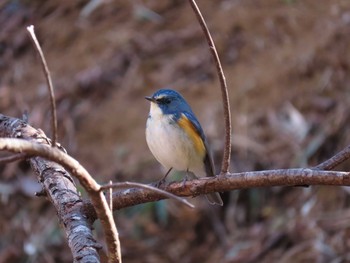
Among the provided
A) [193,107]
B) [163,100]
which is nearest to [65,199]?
[163,100]

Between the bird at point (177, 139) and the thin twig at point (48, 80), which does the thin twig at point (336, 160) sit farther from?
the bird at point (177, 139)

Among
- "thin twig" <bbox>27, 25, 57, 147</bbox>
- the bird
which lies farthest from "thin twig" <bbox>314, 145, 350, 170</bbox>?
the bird

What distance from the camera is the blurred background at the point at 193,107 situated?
5895 millimetres

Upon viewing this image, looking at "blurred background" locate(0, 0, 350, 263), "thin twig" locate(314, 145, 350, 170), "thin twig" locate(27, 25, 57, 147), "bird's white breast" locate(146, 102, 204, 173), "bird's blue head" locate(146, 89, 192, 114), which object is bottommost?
"thin twig" locate(314, 145, 350, 170)

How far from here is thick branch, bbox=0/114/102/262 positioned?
2498mm

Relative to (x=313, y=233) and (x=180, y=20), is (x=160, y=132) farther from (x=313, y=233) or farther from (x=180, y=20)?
(x=180, y=20)

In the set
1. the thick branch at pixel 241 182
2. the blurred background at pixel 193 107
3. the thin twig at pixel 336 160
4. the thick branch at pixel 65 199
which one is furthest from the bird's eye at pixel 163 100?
the thin twig at pixel 336 160

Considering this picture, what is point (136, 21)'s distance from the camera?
790 cm

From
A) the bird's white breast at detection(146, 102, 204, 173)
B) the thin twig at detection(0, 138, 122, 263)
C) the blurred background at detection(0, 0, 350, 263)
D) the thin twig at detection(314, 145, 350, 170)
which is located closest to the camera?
the thin twig at detection(0, 138, 122, 263)

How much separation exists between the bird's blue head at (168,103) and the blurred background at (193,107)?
158cm

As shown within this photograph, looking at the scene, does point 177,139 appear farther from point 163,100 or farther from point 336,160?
point 336,160

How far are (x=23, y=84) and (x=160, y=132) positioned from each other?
400 centimetres

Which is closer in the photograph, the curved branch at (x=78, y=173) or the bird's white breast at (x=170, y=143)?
the curved branch at (x=78, y=173)

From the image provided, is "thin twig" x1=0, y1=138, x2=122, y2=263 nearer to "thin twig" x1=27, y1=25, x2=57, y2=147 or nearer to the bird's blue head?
"thin twig" x1=27, y1=25, x2=57, y2=147
